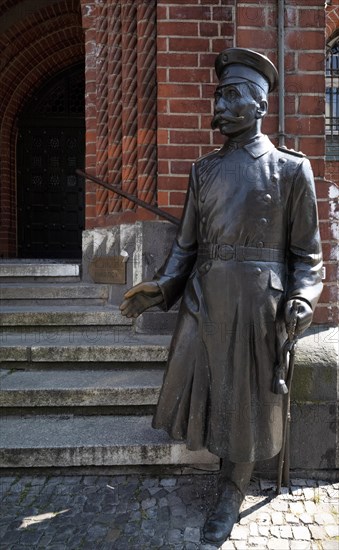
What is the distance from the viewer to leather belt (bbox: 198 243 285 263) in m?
2.05

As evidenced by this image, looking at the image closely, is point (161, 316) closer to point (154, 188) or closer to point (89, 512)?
point (154, 188)

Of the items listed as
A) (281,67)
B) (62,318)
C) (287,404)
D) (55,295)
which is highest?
(281,67)

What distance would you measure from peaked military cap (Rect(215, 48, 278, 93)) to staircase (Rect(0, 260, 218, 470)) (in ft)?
5.60

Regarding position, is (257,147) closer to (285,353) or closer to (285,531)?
(285,353)

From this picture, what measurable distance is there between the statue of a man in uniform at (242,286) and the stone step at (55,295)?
191 cm

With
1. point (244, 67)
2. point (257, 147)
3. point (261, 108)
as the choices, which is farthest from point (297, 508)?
point (244, 67)

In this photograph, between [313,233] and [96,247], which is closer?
[313,233]

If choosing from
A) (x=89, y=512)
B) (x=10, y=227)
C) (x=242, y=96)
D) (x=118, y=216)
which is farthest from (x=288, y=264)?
(x=10, y=227)

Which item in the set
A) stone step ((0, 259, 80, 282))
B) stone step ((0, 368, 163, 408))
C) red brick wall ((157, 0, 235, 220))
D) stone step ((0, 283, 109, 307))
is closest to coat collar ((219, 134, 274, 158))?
red brick wall ((157, 0, 235, 220))

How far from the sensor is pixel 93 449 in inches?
97.7

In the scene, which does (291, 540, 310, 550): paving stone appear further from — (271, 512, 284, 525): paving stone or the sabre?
the sabre

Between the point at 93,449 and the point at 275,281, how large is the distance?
1277mm

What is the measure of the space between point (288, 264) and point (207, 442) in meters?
0.87

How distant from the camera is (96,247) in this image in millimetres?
A: 4242
